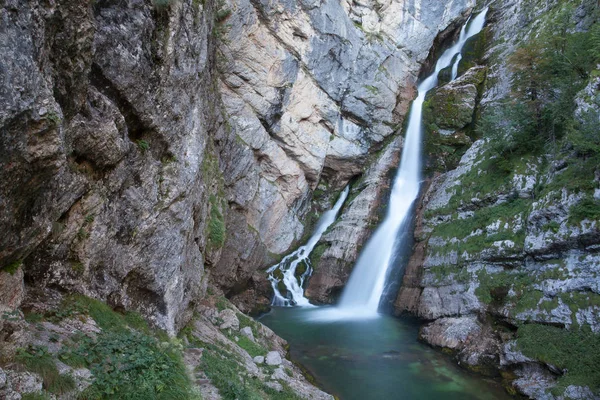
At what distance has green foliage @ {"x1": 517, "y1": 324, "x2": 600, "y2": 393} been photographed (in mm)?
10985

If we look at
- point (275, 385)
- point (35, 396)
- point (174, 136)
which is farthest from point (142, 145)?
point (275, 385)

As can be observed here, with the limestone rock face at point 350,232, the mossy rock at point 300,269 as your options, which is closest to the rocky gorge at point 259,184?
the limestone rock face at point 350,232

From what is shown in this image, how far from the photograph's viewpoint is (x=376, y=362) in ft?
45.6

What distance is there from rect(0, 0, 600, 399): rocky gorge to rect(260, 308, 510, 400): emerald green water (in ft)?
3.08

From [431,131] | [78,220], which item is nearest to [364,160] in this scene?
[431,131]

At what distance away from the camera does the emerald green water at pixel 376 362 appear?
1188 centimetres

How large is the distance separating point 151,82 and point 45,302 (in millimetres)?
5633

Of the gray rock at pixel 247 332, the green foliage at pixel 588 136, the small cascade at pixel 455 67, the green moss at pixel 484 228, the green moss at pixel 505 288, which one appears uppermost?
the small cascade at pixel 455 67

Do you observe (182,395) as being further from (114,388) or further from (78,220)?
(78,220)

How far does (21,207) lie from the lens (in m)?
5.06

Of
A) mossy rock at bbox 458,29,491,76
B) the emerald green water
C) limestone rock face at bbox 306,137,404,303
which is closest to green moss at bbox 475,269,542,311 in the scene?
the emerald green water

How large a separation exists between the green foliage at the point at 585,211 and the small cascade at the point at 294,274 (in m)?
13.8

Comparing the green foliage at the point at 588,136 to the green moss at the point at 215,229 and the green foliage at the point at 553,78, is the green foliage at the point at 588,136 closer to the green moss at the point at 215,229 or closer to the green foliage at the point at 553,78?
the green foliage at the point at 553,78

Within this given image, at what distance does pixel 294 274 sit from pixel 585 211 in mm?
15244
